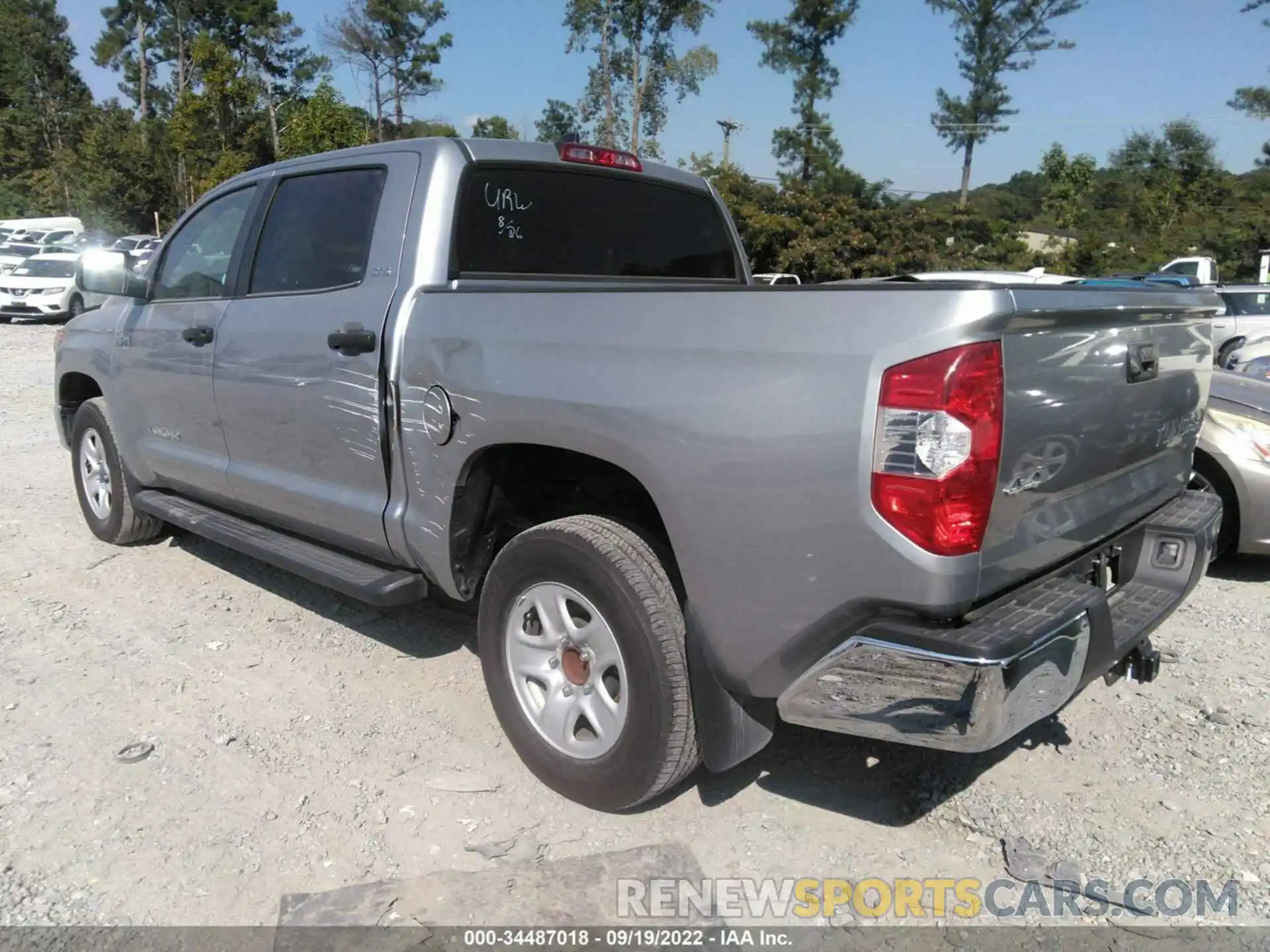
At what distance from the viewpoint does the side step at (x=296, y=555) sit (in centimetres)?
343

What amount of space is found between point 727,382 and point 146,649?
3053 mm

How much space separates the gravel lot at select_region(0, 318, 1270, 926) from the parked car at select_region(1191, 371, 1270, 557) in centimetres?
61

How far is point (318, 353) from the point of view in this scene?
3570 millimetres

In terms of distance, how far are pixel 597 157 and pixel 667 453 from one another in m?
1.90

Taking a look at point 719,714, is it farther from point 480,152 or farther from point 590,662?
point 480,152

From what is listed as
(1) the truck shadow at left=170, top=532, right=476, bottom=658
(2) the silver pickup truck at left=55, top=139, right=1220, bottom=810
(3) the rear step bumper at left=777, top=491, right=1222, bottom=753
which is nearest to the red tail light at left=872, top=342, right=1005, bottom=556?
(2) the silver pickup truck at left=55, top=139, right=1220, bottom=810

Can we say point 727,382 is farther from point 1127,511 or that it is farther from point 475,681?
point 475,681

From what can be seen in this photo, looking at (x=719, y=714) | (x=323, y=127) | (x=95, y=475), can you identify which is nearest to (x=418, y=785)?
(x=719, y=714)

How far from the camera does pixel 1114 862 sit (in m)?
2.75

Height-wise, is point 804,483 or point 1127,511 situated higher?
point 804,483

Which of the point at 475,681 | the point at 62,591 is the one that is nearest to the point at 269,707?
the point at 475,681

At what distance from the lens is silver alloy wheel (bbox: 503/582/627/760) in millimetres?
2852

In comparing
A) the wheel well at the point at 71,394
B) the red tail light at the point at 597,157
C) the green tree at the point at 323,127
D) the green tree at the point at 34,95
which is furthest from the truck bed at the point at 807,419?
the green tree at the point at 34,95

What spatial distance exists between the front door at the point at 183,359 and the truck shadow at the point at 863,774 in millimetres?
2581
